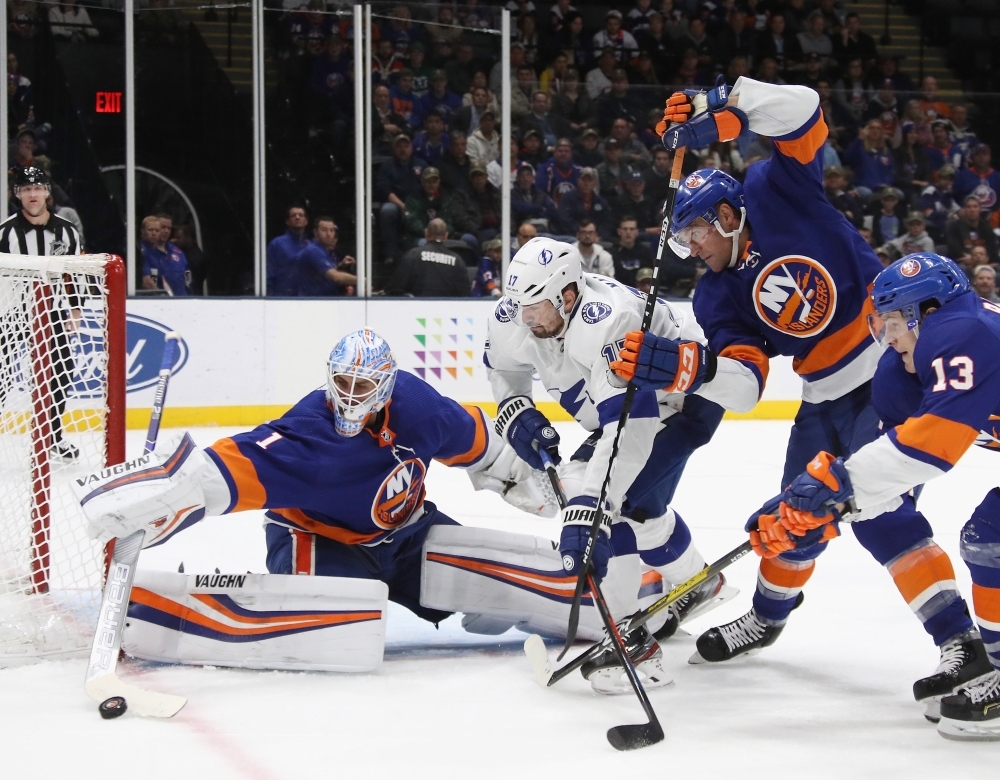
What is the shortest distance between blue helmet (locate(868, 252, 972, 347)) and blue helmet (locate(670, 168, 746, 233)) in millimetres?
550

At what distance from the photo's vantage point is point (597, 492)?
2629 millimetres

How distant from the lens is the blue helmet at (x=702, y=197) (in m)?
2.79

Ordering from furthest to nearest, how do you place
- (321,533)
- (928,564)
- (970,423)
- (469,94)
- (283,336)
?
(469,94) → (283,336) → (321,533) → (928,564) → (970,423)

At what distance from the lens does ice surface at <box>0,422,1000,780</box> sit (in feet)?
7.24

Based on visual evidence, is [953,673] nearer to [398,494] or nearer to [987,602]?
[987,602]

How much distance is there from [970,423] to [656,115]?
19.4 ft

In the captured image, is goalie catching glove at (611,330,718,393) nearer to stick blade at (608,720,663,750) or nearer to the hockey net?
stick blade at (608,720,663,750)

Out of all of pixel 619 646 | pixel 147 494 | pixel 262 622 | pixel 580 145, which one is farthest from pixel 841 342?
pixel 580 145


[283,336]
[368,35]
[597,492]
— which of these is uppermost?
[368,35]

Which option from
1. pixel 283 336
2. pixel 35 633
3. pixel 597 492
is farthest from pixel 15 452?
pixel 283 336

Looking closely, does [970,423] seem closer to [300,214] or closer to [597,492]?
[597,492]

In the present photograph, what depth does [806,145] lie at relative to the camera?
9.18 feet

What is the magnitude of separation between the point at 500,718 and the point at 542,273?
3.16 feet

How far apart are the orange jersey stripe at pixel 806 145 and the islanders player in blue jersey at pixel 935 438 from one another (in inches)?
21.0
